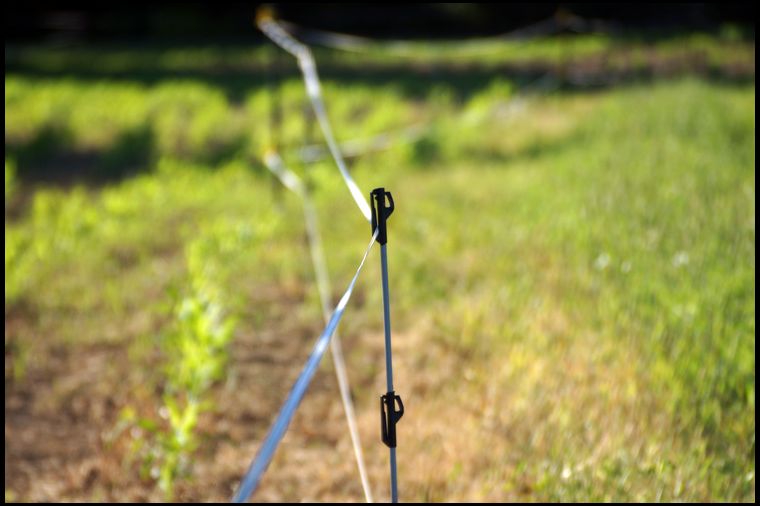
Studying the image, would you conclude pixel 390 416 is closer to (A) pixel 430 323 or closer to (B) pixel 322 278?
(A) pixel 430 323

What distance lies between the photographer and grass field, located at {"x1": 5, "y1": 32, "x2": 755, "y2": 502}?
2.48 meters

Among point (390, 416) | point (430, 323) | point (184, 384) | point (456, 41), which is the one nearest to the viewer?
point (390, 416)

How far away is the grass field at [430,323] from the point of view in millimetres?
2477

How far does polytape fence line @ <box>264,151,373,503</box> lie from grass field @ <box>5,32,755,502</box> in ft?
0.18

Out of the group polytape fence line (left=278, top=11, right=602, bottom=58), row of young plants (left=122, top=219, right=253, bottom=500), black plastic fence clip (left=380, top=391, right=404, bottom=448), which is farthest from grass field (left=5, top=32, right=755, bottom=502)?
polytape fence line (left=278, top=11, right=602, bottom=58)

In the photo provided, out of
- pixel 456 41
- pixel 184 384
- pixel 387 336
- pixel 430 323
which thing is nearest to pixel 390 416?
pixel 387 336

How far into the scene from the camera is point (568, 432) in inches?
97.6

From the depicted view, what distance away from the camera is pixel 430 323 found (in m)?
3.55

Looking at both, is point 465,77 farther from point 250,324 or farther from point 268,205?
point 250,324

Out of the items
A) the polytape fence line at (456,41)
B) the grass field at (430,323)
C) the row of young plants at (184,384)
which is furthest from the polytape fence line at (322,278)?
the polytape fence line at (456,41)

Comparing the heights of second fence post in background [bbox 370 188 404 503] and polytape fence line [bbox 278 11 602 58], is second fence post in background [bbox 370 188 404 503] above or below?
below

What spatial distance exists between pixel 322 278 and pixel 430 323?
35.4 inches

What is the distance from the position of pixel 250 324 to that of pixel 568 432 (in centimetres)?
190

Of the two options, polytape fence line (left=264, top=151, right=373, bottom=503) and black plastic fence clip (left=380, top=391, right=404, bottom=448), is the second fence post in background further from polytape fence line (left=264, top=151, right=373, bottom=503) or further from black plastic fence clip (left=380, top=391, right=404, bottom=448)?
polytape fence line (left=264, top=151, right=373, bottom=503)
